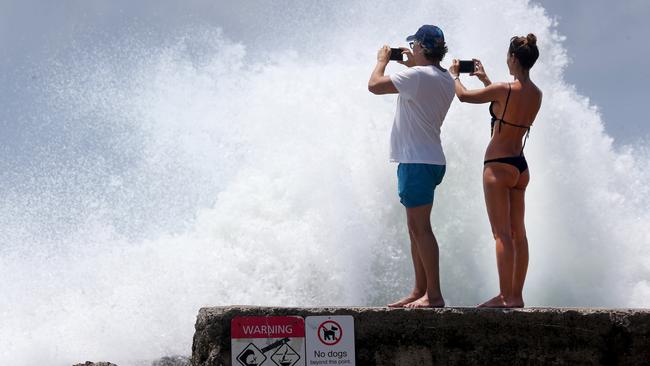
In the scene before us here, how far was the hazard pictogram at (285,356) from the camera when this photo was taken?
516cm

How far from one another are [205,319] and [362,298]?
1020 centimetres

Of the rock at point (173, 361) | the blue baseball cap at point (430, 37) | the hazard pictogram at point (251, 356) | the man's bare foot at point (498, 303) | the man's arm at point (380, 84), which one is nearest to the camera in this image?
the hazard pictogram at point (251, 356)

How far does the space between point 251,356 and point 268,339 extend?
0.45 ft

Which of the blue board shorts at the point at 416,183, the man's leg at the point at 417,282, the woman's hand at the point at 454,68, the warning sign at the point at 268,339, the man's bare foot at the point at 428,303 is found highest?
the woman's hand at the point at 454,68

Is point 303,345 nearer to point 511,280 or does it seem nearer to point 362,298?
point 511,280

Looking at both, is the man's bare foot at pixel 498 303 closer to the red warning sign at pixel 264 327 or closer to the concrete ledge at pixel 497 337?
the concrete ledge at pixel 497 337

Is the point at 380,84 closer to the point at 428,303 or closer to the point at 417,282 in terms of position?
the point at 417,282

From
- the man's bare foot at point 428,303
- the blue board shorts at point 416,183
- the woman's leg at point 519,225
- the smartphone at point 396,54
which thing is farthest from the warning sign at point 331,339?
the smartphone at point 396,54

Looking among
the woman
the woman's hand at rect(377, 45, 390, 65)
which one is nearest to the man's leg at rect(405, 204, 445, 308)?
the woman

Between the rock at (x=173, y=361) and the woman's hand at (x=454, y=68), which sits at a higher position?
the woman's hand at (x=454, y=68)

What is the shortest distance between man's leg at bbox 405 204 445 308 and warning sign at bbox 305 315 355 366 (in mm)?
540

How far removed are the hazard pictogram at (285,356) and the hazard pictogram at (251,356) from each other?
0.07 meters

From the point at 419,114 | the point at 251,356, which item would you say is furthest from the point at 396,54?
the point at 251,356

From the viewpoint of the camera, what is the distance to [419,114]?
5777 mm
